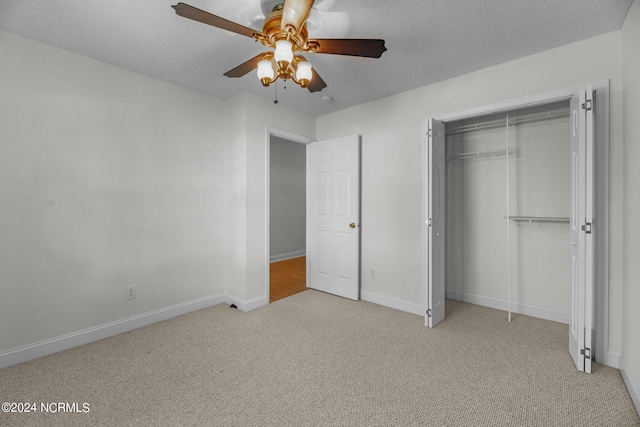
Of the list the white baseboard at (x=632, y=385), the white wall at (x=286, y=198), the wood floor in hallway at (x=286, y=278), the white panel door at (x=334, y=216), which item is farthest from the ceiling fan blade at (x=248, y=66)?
the white wall at (x=286, y=198)

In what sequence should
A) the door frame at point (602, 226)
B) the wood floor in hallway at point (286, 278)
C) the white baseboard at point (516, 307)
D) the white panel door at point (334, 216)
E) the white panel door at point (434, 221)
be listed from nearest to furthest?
the door frame at point (602, 226) → the white panel door at point (434, 221) → the white baseboard at point (516, 307) → the white panel door at point (334, 216) → the wood floor in hallway at point (286, 278)

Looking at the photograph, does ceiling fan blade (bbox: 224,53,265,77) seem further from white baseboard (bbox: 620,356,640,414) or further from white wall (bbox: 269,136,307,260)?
white wall (bbox: 269,136,307,260)

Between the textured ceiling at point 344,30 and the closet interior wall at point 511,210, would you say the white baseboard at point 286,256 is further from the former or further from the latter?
the textured ceiling at point 344,30

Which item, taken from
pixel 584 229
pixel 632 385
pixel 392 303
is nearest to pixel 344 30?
pixel 584 229

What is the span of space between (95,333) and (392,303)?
3.07 m

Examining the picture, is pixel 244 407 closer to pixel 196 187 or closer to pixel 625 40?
pixel 196 187

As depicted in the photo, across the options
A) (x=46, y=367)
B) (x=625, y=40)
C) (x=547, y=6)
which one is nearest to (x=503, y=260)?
(x=625, y=40)

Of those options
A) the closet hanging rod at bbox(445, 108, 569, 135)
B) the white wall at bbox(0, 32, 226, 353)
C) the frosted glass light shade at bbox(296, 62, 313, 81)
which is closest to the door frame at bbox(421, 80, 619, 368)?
the closet hanging rod at bbox(445, 108, 569, 135)

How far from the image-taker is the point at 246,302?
3.42 meters

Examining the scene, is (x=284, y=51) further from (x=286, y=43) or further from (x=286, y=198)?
(x=286, y=198)

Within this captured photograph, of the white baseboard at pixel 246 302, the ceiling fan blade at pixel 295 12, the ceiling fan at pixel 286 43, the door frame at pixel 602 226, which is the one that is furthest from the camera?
the white baseboard at pixel 246 302

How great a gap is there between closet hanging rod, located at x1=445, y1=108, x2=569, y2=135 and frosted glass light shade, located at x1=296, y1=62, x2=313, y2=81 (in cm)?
230

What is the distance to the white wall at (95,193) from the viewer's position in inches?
91.0

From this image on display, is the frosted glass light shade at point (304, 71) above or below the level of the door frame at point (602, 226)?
above
